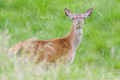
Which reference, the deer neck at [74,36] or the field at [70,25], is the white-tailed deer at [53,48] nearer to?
the deer neck at [74,36]

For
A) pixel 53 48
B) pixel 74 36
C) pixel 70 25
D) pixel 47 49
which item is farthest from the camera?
pixel 70 25

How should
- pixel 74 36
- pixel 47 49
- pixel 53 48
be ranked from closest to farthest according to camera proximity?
pixel 47 49
pixel 53 48
pixel 74 36

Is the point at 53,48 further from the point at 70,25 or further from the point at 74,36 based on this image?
the point at 70,25

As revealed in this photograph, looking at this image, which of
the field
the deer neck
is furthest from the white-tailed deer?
the field

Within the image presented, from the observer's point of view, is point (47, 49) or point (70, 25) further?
point (70, 25)

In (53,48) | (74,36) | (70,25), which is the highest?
(70,25)

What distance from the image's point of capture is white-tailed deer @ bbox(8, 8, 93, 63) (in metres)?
6.40

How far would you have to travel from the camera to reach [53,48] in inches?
271

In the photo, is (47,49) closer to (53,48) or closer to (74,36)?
(53,48)

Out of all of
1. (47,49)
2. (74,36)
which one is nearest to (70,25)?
(74,36)

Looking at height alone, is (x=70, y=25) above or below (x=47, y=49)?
above

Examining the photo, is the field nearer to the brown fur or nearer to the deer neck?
the deer neck

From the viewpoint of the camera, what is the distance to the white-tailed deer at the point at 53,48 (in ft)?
21.0

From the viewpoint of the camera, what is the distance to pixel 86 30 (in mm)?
9070
